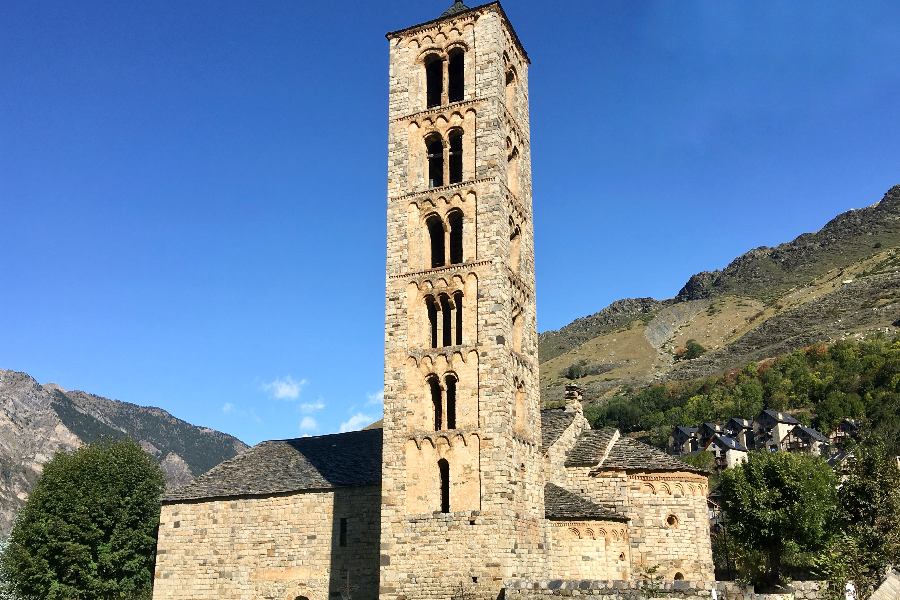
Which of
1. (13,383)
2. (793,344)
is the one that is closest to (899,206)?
(793,344)

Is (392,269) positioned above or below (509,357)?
above

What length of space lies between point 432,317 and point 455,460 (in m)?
5.01

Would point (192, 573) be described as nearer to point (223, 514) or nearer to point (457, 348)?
point (223, 514)

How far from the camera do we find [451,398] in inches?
995

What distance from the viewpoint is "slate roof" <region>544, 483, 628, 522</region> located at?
83.8ft

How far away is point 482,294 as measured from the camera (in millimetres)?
25344

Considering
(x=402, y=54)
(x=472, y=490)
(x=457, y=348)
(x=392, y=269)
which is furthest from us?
(x=402, y=54)

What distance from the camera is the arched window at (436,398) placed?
82.7 feet

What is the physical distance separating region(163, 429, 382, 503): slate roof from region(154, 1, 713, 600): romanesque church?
12 cm

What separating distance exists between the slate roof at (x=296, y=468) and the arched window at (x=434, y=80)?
1343 centimetres

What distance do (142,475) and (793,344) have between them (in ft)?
363

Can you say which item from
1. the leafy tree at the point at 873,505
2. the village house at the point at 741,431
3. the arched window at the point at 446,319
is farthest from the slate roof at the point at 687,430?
the arched window at the point at 446,319

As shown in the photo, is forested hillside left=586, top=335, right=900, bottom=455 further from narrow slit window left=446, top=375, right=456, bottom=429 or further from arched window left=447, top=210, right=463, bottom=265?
narrow slit window left=446, top=375, right=456, bottom=429

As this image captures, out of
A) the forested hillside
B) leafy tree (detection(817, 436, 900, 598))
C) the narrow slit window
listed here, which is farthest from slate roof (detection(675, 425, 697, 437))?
the narrow slit window
